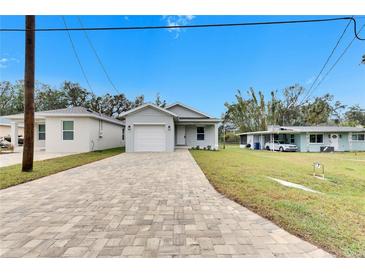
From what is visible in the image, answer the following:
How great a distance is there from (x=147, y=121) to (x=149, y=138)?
4.31 feet

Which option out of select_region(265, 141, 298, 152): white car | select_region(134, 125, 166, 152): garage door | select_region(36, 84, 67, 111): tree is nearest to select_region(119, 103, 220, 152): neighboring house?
select_region(134, 125, 166, 152): garage door

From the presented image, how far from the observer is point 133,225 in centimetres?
327

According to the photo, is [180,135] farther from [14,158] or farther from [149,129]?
[14,158]

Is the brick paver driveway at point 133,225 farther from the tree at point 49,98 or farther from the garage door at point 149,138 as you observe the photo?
the tree at point 49,98

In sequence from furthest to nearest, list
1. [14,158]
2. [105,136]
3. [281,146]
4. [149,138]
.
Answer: [281,146] < [105,136] < [149,138] < [14,158]

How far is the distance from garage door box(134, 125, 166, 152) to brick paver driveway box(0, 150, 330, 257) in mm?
10512

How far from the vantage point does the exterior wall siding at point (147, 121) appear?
15945 mm

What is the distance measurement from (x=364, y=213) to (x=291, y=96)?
4006 cm

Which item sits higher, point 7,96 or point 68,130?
point 7,96

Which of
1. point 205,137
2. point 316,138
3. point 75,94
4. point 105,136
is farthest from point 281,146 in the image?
point 75,94

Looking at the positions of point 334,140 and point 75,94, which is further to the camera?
point 75,94

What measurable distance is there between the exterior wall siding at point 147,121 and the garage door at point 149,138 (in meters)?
0.30
